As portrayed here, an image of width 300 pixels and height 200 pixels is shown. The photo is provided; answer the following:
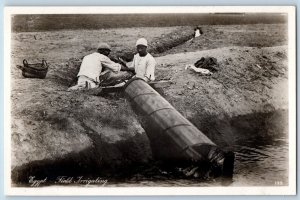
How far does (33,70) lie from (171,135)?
5.20 ft

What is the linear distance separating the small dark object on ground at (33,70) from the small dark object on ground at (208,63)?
64.1 inches

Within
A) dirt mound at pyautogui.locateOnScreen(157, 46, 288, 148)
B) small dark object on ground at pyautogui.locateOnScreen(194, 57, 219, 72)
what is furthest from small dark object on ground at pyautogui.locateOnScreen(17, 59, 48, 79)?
small dark object on ground at pyautogui.locateOnScreen(194, 57, 219, 72)

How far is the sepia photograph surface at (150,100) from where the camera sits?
5.08 meters

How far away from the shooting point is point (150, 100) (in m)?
5.21

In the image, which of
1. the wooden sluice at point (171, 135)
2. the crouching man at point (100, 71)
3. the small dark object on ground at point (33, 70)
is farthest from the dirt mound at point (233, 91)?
the small dark object on ground at point (33, 70)

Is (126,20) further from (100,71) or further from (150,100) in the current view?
(150,100)

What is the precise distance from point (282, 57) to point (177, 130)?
4.73ft

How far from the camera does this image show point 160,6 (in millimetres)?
5309

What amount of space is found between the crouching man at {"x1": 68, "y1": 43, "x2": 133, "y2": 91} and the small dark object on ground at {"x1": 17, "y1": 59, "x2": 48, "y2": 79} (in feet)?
1.16

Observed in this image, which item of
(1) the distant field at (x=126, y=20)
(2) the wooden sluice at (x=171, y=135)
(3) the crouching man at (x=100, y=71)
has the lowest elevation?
(2) the wooden sluice at (x=171, y=135)

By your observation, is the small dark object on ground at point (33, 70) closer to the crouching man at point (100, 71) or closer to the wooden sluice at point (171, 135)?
the crouching man at point (100, 71)

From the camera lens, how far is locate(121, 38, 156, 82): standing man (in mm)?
5359

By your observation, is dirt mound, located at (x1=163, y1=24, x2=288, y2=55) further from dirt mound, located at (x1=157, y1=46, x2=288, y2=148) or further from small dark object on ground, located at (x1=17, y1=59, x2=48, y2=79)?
small dark object on ground, located at (x1=17, y1=59, x2=48, y2=79)

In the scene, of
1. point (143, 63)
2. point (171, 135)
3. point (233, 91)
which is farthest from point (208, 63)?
point (171, 135)
